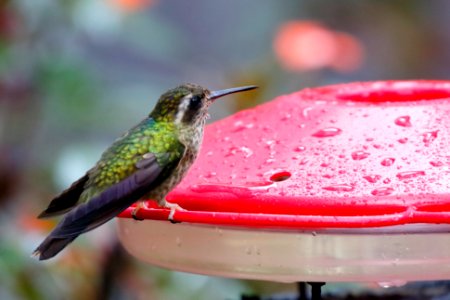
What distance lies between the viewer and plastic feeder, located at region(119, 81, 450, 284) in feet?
5.30

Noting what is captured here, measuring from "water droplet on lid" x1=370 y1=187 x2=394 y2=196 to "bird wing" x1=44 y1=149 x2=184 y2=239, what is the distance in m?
0.45

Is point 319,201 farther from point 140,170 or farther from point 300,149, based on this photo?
point 140,170

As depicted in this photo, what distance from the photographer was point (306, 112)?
2.05m

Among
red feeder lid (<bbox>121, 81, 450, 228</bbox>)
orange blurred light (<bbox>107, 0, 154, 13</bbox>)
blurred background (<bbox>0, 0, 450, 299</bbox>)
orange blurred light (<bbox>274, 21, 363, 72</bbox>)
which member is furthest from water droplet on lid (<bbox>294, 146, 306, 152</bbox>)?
orange blurred light (<bbox>274, 21, 363, 72</bbox>)

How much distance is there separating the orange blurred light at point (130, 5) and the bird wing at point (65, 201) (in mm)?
1809

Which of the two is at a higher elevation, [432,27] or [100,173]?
[432,27]

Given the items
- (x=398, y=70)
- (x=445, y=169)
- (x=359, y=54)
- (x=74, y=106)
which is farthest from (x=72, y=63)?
(x=398, y=70)

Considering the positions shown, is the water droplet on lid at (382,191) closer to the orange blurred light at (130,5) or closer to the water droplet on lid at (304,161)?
the water droplet on lid at (304,161)

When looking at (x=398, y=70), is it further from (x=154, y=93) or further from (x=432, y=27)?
(x=154, y=93)

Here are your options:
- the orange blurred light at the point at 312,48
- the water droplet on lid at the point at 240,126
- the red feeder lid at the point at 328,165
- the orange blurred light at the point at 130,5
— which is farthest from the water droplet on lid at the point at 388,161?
the orange blurred light at the point at 312,48

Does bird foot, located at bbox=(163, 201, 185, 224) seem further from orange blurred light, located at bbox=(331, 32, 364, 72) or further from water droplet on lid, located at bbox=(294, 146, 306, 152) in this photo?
orange blurred light, located at bbox=(331, 32, 364, 72)

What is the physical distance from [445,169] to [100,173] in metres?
0.70

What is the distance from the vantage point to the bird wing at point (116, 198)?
71.1 inches

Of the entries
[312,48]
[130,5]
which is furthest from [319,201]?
[312,48]
